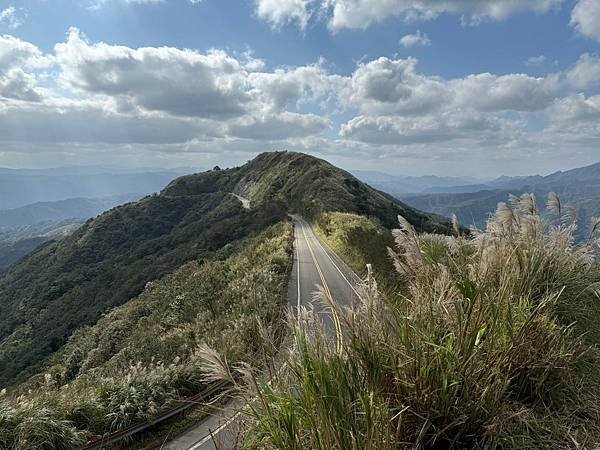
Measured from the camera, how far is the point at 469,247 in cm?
591

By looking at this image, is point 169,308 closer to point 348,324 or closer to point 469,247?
point 469,247

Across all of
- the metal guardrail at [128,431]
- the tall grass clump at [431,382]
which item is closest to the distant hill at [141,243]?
the metal guardrail at [128,431]

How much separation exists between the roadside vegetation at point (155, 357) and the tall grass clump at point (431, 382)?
0.41 meters

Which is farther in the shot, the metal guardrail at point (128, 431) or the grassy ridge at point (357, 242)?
the grassy ridge at point (357, 242)

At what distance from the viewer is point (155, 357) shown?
→ 1493 centimetres

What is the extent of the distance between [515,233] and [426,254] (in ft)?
4.97

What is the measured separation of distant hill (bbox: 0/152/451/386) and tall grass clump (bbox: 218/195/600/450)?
17.5 meters

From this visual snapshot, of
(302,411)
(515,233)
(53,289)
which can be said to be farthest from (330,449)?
(53,289)

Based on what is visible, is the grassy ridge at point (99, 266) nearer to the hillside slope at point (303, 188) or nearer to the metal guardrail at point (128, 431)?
the hillside slope at point (303, 188)

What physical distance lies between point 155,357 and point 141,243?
87020 mm

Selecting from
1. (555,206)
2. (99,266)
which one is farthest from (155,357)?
(99,266)

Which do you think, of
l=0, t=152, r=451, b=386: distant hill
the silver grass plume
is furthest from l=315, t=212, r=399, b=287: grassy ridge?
the silver grass plume

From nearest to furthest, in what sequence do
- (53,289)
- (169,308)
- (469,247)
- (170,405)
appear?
(469,247) → (170,405) → (169,308) → (53,289)

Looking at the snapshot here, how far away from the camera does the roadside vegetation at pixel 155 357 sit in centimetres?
693
